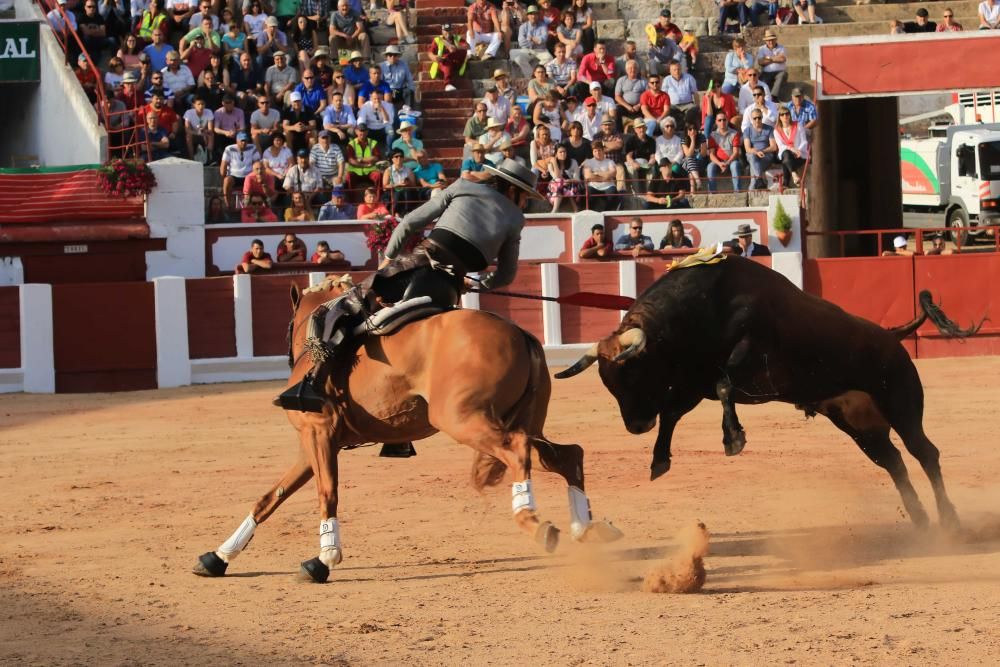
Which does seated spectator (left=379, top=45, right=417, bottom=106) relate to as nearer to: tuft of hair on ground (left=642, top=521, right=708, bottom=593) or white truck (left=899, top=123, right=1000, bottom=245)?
white truck (left=899, top=123, right=1000, bottom=245)

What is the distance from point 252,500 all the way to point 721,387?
3288 millimetres

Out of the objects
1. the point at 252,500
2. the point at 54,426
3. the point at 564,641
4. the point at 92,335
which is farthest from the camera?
the point at 92,335

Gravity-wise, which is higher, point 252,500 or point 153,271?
point 153,271

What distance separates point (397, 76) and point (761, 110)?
476cm

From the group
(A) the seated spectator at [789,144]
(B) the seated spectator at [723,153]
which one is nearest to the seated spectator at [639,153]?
(B) the seated spectator at [723,153]

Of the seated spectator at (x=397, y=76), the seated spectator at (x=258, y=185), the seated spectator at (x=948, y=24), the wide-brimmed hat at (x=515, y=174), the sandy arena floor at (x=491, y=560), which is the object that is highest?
the seated spectator at (x=948, y=24)

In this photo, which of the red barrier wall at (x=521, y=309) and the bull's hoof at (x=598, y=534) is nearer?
the bull's hoof at (x=598, y=534)

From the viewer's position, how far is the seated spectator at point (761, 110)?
19203 mm

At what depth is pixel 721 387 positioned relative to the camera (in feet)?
25.4

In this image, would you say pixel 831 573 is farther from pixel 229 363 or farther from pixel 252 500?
pixel 229 363

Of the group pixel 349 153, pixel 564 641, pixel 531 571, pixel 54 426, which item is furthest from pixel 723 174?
pixel 564 641

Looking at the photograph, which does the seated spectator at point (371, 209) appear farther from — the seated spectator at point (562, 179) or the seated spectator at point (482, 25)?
the seated spectator at point (482, 25)

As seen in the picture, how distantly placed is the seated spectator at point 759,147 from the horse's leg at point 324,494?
1258cm

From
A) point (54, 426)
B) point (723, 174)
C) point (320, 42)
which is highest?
point (320, 42)
